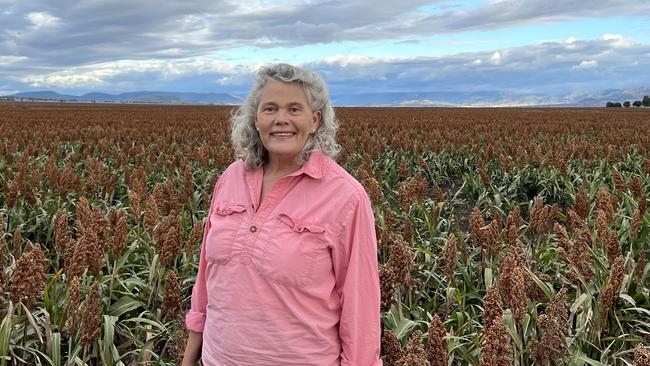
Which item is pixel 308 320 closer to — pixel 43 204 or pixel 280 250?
pixel 280 250

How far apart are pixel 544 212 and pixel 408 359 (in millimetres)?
2715

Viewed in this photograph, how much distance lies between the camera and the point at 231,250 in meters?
2.12

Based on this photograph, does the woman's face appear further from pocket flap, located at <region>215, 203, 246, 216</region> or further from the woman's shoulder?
pocket flap, located at <region>215, 203, 246, 216</region>

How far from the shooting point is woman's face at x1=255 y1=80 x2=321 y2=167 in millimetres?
2105

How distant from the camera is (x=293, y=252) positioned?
201 centimetres

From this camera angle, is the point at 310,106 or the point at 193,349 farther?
the point at 193,349

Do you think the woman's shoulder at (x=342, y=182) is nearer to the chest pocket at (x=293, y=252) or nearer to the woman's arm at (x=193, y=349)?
the chest pocket at (x=293, y=252)

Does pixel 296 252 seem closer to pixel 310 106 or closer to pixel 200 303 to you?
pixel 310 106

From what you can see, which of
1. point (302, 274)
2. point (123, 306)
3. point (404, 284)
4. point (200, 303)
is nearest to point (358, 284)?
point (302, 274)

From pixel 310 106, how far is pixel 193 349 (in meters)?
1.19

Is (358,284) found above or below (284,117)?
below

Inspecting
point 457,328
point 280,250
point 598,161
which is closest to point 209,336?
point 280,250

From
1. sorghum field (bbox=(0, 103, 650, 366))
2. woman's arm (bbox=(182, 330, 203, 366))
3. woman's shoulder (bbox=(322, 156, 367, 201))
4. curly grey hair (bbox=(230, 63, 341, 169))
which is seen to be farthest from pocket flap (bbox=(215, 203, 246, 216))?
sorghum field (bbox=(0, 103, 650, 366))

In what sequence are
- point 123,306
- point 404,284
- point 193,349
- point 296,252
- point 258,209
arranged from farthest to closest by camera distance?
point 123,306 < point 404,284 < point 193,349 < point 258,209 < point 296,252
